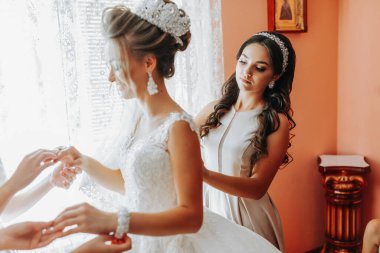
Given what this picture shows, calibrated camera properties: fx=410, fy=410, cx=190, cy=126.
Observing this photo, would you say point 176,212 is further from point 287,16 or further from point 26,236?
point 287,16

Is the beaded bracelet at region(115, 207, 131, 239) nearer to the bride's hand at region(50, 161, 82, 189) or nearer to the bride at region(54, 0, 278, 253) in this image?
the bride at region(54, 0, 278, 253)

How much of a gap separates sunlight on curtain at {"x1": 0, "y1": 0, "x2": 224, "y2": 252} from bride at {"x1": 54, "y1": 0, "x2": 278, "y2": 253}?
37cm

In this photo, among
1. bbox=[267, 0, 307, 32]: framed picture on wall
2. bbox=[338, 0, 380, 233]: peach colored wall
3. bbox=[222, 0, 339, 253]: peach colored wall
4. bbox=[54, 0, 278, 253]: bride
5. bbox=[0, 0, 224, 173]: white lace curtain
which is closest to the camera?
bbox=[54, 0, 278, 253]: bride

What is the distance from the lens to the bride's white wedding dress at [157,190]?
3.73 ft

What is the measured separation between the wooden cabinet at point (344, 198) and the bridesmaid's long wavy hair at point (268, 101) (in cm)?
89

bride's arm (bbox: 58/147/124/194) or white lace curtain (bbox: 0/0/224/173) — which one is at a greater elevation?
white lace curtain (bbox: 0/0/224/173)

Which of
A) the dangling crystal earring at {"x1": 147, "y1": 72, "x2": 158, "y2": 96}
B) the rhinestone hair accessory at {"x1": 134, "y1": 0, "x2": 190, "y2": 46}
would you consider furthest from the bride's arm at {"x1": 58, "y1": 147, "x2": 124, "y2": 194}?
the rhinestone hair accessory at {"x1": 134, "y1": 0, "x2": 190, "y2": 46}

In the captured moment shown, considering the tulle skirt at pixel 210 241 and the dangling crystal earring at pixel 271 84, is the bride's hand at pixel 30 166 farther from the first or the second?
the dangling crystal earring at pixel 271 84

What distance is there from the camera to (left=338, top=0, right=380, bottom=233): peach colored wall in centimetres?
252

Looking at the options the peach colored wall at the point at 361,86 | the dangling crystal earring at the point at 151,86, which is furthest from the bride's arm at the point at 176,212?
the peach colored wall at the point at 361,86

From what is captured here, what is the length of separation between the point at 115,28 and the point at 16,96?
26.5 inches

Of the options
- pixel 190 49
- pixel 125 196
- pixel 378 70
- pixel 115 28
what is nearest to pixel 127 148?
pixel 125 196

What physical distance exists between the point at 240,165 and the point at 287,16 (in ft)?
3.97

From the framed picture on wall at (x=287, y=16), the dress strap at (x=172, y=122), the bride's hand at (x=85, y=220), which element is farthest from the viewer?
the framed picture on wall at (x=287, y=16)
